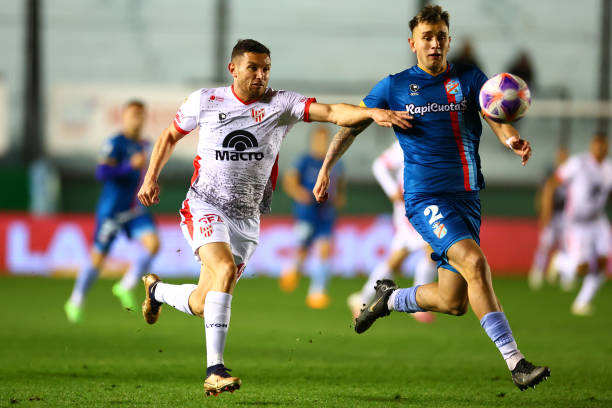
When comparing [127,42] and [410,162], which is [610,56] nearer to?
[127,42]

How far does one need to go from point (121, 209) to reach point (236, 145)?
175 inches

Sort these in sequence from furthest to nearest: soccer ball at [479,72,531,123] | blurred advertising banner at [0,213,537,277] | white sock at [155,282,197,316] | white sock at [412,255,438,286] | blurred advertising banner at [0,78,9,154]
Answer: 1. blurred advertising banner at [0,78,9,154]
2. blurred advertising banner at [0,213,537,277]
3. white sock at [412,255,438,286]
4. white sock at [155,282,197,316]
5. soccer ball at [479,72,531,123]

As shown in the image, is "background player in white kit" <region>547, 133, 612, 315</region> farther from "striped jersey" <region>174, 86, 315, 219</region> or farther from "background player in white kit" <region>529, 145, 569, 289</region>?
"striped jersey" <region>174, 86, 315, 219</region>

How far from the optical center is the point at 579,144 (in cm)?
2116

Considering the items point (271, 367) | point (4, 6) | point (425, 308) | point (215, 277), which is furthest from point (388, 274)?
point (4, 6)

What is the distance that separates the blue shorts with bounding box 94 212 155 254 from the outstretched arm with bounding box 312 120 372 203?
4.51 metres

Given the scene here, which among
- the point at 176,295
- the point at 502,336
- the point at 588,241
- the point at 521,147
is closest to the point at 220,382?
the point at 176,295

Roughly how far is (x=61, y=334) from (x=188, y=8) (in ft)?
44.4

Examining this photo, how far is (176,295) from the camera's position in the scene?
22.7ft

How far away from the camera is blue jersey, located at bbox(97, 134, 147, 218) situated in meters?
10.5

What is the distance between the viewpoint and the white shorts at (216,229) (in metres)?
6.41

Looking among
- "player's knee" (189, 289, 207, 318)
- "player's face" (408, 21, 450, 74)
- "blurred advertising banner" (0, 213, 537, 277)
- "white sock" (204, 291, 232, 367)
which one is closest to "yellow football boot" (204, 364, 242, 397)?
"white sock" (204, 291, 232, 367)

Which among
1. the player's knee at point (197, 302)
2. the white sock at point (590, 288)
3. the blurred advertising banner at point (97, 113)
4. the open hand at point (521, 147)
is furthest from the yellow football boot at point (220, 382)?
the blurred advertising banner at point (97, 113)

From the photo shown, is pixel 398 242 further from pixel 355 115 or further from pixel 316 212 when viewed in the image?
pixel 355 115
